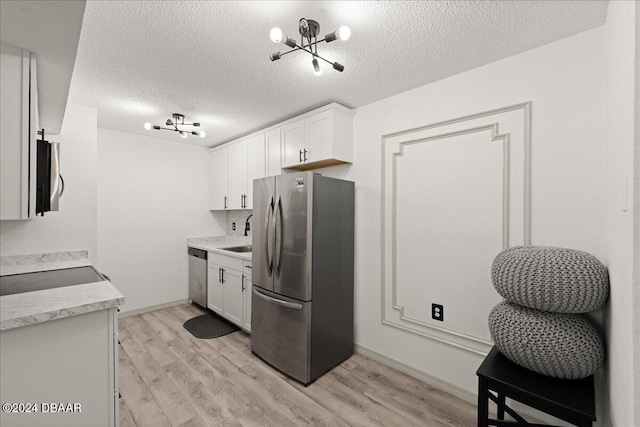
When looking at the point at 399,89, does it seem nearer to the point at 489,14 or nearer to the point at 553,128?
the point at 489,14

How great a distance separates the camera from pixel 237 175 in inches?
150

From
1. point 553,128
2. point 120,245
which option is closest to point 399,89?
point 553,128

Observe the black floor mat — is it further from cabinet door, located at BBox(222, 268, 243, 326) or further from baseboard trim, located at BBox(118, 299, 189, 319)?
baseboard trim, located at BBox(118, 299, 189, 319)

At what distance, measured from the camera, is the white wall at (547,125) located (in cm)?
159

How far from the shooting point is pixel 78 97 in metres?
2.49

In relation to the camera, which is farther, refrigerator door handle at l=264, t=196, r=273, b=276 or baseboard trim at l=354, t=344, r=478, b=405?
refrigerator door handle at l=264, t=196, r=273, b=276

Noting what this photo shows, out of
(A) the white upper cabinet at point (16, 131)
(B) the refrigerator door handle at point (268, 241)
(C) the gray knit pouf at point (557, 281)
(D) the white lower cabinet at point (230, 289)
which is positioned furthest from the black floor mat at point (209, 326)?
(C) the gray knit pouf at point (557, 281)

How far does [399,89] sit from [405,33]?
2.57 ft

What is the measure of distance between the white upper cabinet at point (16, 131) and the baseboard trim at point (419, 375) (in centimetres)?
262

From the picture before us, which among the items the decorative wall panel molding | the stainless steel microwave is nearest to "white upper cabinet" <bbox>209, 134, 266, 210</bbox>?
the decorative wall panel molding

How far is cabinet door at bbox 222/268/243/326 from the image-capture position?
315cm

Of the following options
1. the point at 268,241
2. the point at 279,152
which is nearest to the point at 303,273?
the point at 268,241

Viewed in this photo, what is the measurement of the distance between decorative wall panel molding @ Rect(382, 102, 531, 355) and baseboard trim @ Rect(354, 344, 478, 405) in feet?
1.05

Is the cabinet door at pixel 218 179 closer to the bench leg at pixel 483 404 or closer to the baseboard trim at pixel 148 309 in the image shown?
the baseboard trim at pixel 148 309
